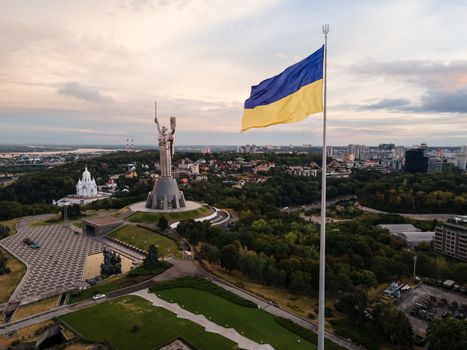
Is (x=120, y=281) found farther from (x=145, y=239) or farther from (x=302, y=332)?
(x=302, y=332)

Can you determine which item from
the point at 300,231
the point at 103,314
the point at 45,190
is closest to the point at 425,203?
the point at 300,231

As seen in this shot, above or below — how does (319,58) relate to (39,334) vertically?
above

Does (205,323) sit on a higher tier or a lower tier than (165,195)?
lower

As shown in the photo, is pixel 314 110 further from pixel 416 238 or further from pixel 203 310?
pixel 416 238

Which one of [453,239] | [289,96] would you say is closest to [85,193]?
[453,239]

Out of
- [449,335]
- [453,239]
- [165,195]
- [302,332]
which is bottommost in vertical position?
[302,332]
